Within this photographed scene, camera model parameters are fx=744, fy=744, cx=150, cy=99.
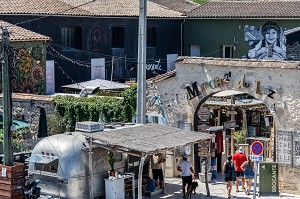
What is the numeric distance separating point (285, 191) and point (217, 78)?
4.46m

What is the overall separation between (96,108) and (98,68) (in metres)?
14.0

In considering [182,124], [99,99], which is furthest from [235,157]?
[99,99]

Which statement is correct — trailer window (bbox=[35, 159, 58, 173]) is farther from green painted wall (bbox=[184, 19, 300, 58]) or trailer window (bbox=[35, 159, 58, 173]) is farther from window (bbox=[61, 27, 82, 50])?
green painted wall (bbox=[184, 19, 300, 58])

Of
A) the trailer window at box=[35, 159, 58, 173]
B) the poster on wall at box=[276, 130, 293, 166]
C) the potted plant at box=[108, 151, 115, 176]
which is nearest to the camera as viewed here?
the trailer window at box=[35, 159, 58, 173]

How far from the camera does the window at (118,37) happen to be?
143ft

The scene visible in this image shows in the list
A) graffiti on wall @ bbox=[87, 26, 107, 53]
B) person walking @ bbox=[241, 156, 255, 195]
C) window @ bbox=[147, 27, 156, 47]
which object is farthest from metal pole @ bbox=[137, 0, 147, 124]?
window @ bbox=[147, 27, 156, 47]

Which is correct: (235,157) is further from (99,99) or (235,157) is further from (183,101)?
(99,99)

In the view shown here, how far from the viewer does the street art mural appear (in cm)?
4647

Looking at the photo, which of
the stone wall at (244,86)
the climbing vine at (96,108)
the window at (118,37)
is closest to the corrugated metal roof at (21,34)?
the climbing vine at (96,108)

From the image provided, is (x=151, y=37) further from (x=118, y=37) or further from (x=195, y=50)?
(x=195, y=50)

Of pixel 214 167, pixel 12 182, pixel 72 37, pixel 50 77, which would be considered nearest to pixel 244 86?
pixel 214 167

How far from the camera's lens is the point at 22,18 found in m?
37.6

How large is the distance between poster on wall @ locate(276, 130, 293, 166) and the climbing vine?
626 centimetres

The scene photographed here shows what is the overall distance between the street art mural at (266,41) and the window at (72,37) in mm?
11654
